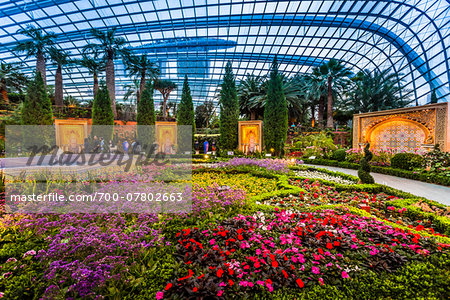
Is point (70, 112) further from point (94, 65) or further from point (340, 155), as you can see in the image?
point (340, 155)

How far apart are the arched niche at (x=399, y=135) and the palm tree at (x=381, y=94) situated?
14.0 metres

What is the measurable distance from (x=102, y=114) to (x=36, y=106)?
366cm

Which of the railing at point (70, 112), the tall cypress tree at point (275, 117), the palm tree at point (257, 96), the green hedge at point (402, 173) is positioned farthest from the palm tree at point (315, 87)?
the railing at point (70, 112)

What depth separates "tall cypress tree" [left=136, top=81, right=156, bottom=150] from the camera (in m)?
14.8

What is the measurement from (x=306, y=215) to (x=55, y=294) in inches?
132

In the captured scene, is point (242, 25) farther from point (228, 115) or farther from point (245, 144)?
point (245, 144)

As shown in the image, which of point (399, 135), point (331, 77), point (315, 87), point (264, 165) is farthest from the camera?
point (315, 87)

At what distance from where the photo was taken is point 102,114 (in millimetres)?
14375

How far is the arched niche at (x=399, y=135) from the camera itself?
9492mm

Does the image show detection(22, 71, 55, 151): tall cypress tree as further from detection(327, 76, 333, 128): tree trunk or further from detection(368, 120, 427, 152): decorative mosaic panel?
detection(327, 76, 333, 128): tree trunk

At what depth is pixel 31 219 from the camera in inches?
107

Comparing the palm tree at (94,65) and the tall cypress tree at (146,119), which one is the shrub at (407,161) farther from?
the palm tree at (94,65)

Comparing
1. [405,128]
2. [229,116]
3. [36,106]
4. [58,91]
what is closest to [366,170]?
[405,128]

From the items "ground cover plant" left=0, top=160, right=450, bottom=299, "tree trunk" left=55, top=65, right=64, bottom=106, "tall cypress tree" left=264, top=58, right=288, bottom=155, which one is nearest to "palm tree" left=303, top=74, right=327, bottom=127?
"tall cypress tree" left=264, top=58, right=288, bottom=155
